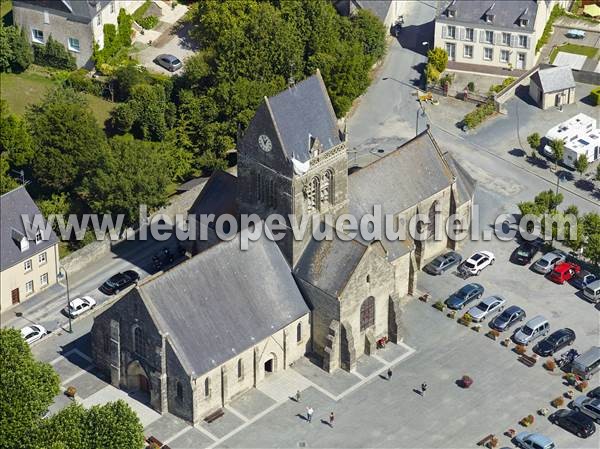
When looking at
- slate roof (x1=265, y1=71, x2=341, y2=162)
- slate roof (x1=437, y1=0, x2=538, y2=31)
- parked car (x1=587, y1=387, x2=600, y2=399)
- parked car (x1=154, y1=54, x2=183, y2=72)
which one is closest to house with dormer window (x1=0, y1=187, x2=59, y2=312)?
slate roof (x1=265, y1=71, x2=341, y2=162)

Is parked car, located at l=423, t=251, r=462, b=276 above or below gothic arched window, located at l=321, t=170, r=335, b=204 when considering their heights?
below

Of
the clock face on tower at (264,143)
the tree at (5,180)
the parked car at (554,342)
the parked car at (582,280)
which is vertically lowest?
the parked car at (554,342)

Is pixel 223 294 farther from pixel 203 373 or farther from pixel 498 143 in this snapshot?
pixel 498 143

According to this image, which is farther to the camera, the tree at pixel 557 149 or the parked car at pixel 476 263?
the tree at pixel 557 149

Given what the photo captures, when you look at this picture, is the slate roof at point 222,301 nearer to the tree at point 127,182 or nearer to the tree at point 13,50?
the tree at point 127,182

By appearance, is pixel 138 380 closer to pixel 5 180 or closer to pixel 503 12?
pixel 5 180

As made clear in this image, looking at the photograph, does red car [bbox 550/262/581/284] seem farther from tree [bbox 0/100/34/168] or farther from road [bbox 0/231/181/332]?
tree [bbox 0/100/34/168]

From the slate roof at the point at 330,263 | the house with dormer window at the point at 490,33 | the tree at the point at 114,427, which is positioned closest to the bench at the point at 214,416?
the tree at the point at 114,427
